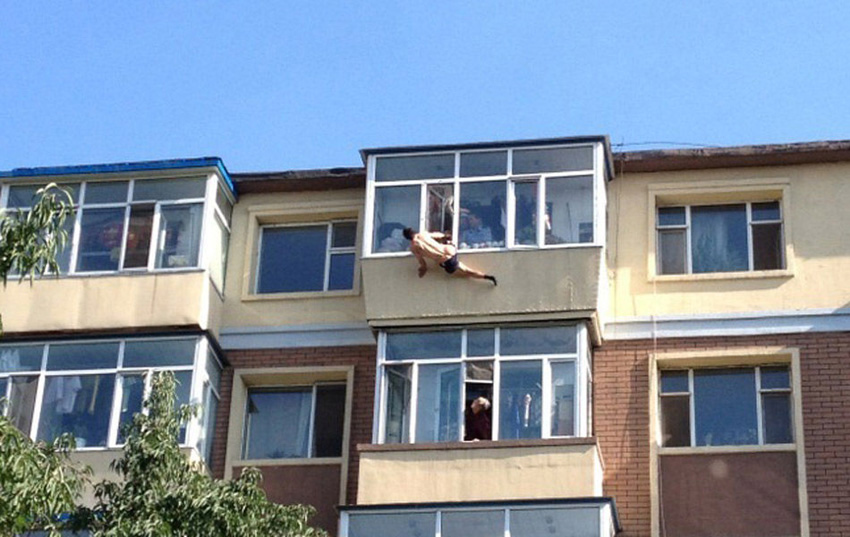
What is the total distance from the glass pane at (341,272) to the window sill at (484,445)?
347 cm

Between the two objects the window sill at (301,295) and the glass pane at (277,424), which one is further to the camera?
the window sill at (301,295)

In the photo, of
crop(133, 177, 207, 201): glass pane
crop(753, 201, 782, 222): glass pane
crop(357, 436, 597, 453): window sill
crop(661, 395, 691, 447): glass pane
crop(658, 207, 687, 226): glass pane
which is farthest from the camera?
crop(133, 177, 207, 201): glass pane

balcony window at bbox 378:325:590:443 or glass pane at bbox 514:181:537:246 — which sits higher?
glass pane at bbox 514:181:537:246

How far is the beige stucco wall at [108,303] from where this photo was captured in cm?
2608

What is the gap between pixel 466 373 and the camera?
24766mm

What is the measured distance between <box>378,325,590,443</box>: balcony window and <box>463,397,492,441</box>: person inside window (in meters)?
0.01

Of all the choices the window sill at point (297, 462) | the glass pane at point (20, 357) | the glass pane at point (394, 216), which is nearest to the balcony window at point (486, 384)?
the window sill at point (297, 462)

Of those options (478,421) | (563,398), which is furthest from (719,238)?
(478,421)

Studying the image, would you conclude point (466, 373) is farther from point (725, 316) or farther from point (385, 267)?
point (725, 316)

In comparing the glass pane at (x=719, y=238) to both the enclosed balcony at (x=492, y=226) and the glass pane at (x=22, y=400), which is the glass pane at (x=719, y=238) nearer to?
the enclosed balcony at (x=492, y=226)

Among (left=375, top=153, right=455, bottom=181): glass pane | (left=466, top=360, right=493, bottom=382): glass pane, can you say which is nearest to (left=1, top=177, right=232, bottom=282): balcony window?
(left=375, top=153, right=455, bottom=181): glass pane

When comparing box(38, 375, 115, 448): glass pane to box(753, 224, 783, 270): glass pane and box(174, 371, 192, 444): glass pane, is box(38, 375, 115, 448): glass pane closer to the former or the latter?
box(174, 371, 192, 444): glass pane

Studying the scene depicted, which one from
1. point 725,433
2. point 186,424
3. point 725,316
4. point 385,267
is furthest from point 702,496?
point 186,424

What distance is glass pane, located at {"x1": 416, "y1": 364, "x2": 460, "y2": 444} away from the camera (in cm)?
2453
